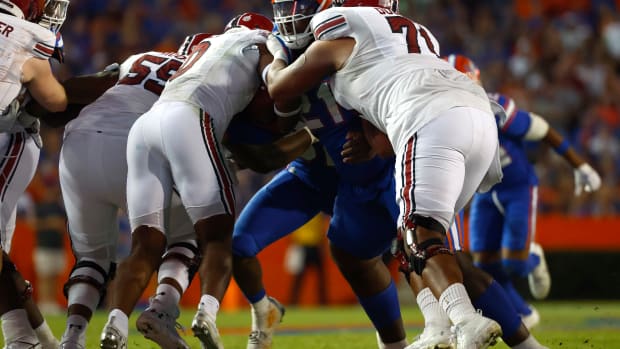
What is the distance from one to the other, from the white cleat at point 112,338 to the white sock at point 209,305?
A: 1.12 ft

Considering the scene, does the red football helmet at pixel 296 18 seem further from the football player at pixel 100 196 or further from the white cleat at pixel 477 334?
the white cleat at pixel 477 334

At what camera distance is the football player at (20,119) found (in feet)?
15.2

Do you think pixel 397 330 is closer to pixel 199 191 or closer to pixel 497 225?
pixel 199 191

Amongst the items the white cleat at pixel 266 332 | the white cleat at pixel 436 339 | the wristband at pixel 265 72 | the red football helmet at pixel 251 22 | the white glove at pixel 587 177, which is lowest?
the white glove at pixel 587 177

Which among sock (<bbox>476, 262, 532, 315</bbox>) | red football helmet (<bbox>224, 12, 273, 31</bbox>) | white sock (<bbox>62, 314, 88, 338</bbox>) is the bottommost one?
sock (<bbox>476, 262, 532, 315</bbox>)

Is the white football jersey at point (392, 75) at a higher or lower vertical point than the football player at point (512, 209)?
higher

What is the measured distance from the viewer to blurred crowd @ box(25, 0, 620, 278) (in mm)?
12477

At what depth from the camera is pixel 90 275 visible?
4.84 metres

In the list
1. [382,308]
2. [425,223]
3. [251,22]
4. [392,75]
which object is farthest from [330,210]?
[425,223]

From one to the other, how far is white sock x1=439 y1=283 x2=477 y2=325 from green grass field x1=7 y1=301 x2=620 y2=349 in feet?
6.63

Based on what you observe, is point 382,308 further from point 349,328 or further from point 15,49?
point 349,328

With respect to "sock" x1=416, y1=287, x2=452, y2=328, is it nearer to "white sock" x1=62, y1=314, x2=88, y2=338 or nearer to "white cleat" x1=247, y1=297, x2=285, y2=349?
"white cleat" x1=247, y1=297, x2=285, y2=349

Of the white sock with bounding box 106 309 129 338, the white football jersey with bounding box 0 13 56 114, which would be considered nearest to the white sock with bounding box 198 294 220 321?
the white sock with bounding box 106 309 129 338

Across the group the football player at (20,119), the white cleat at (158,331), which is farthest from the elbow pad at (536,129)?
the white cleat at (158,331)
